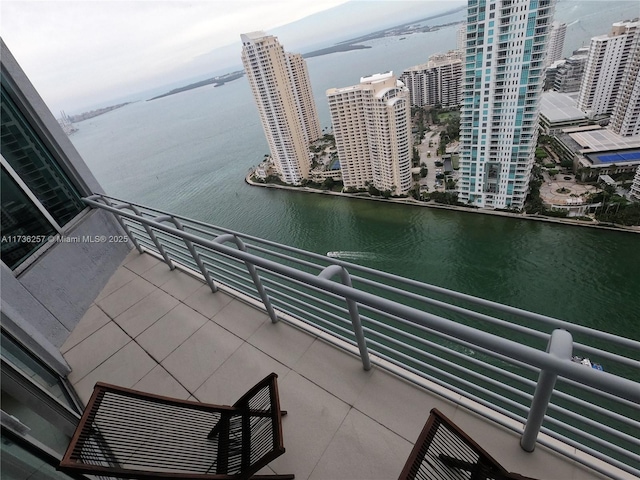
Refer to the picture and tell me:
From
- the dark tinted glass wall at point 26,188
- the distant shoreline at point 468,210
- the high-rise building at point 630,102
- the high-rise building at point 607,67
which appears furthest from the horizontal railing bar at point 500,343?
the high-rise building at point 607,67

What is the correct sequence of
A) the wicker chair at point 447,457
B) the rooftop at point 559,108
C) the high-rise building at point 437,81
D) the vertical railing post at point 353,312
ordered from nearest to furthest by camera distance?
1. the wicker chair at point 447,457
2. the vertical railing post at point 353,312
3. the rooftop at point 559,108
4. the high-rise building at point 437,81

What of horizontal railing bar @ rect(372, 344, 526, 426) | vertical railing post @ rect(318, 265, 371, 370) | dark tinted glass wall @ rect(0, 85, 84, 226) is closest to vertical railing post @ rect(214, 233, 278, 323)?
vertical railing post @ rect(318, 265, 371, 370)

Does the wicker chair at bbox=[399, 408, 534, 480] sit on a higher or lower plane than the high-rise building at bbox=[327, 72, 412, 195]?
higher

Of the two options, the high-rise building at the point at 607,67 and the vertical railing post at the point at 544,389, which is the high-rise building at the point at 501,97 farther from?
the vertical railing post at the point at 544,389

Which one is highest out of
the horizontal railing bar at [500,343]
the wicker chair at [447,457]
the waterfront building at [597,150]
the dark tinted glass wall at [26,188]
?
the dark tinted glass wall at [26,188]

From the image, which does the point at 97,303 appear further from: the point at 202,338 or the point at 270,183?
the point at 270,183

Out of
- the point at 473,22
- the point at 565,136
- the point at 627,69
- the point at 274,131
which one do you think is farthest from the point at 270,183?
the point at 627,69

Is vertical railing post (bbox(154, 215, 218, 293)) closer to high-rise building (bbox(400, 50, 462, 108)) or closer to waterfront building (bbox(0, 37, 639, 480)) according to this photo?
waterfront building (bbox(0, 37, 639, 480))
